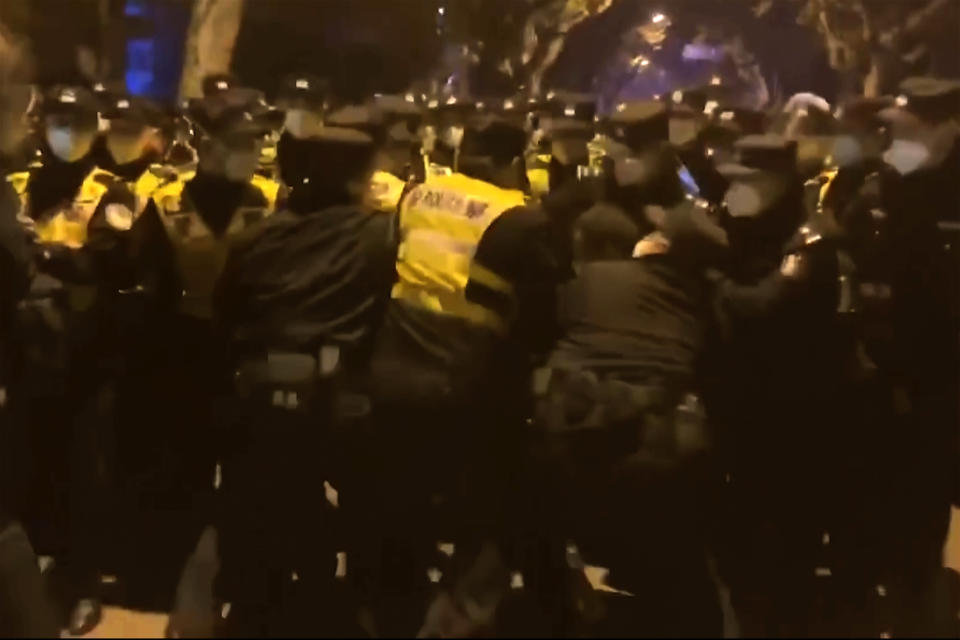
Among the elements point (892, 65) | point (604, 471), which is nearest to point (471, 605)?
point (604, 471)

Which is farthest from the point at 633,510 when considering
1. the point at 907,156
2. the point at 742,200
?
the point at 907,156

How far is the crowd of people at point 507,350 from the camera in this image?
194 centimetres

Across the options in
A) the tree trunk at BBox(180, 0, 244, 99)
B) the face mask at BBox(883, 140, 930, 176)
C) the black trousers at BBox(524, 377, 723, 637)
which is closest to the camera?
the black trousers at BBox(524, 377, 723, 637)

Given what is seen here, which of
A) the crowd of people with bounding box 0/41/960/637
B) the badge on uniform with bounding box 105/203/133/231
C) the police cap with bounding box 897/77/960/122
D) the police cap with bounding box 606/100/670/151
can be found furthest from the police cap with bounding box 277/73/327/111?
the police cap with bounding box 897/77/960/122

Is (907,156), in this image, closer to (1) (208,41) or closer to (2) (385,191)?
(2) (385,191)

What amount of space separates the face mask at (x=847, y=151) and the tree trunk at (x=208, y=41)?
3.65 feet

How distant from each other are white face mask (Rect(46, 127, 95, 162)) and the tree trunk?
7.9 inches

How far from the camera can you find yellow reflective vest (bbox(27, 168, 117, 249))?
6.96ft

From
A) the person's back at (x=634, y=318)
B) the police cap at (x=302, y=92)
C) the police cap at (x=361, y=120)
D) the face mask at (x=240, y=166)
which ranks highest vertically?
the police cap at (x=302, y=92)

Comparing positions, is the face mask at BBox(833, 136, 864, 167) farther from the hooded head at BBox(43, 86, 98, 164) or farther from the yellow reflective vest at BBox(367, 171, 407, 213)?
the hooded head at BBox(43, 86, 98, 164)

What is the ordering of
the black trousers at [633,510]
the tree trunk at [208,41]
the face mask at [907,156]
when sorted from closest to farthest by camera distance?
the black trousers at [633,510] < the face mask at [907,156] < the tree trunk at [208,41]

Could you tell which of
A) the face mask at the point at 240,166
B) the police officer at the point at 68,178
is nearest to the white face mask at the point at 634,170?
the face mask at the point at 240,166

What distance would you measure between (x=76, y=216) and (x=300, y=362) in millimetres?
545

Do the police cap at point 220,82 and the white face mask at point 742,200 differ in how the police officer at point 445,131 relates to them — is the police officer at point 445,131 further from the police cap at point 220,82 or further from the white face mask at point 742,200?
the white face mask at point 742,200
